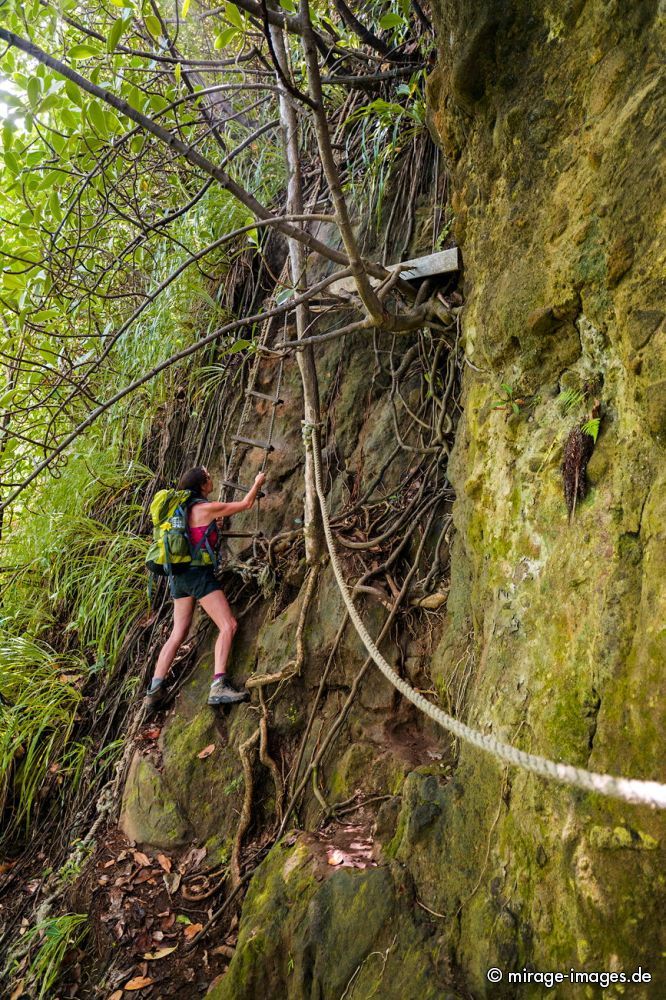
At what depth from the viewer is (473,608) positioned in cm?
277

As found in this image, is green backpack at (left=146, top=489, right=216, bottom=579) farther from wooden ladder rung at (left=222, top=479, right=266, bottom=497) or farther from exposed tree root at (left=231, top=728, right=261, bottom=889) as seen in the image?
exposed tree root at (left=231, top=728, right=261, bottom=889)

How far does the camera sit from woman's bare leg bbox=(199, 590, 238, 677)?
4219mm

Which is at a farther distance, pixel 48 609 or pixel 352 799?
pixel 48 609

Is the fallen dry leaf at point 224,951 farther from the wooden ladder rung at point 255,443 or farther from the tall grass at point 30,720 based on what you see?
the wooden ladder rung at point 255,443

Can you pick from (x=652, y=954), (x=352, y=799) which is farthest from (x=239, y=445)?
(x=652, y=954)

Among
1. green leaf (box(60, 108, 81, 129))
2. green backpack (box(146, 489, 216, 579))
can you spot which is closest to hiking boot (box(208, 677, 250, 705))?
green backpack (box(146, 489, 216, 579))

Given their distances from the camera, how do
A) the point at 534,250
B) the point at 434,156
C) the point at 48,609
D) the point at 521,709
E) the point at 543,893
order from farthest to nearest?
the point at 48,609 < the point at 434,156 < the point at 534,250 < the point at 521,709 < the point at 543,893

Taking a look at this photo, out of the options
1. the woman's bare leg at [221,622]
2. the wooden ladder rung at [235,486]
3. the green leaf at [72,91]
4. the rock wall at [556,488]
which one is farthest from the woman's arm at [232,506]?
the green leaf at [72,91]

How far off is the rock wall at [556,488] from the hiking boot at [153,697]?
2.34 meters

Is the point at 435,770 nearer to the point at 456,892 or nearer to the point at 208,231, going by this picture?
the point at 456,892

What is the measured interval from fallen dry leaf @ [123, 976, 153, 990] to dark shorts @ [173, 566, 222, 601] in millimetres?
2014

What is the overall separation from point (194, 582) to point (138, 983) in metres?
2.13

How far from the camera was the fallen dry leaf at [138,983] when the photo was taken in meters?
3.23

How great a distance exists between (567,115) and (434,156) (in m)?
2.21
